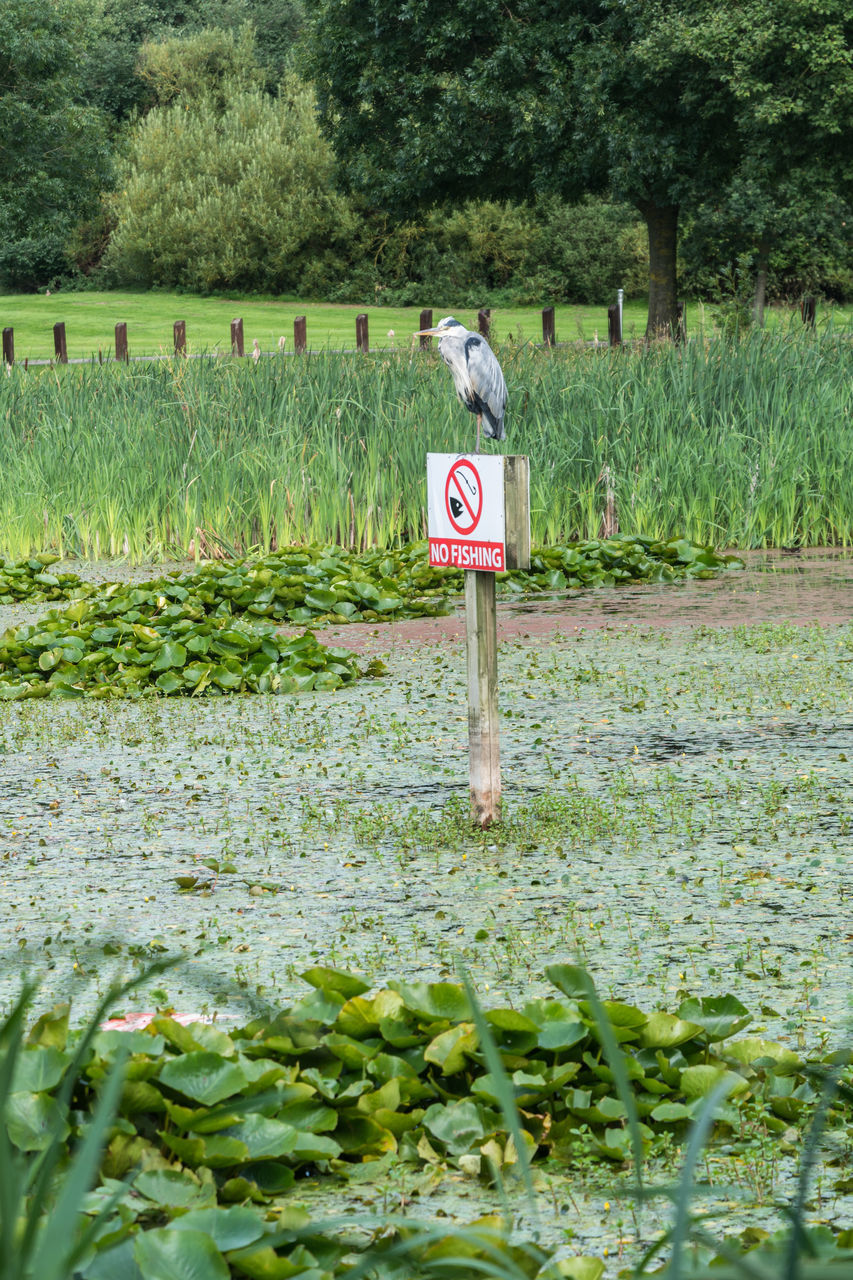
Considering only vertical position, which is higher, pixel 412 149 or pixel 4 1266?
pixel 412 149

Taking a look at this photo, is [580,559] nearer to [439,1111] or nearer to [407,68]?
[439,1111]

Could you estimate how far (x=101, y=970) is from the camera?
314cm

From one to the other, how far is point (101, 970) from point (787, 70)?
18.4m

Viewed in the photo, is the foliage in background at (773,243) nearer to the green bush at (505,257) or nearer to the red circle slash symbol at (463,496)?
the green bush at (505,257)

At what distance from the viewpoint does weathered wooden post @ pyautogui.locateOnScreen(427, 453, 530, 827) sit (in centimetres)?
389

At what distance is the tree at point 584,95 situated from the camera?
60.8 ft

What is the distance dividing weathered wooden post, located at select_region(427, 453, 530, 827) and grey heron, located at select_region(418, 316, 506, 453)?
1.12 feet

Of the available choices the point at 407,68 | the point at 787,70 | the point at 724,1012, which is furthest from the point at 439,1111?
the point at 407,68

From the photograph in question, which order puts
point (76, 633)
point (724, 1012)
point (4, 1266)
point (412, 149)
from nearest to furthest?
point (4, 1266) < point (724, 1012) < point (76, 633) < point (412, 149)

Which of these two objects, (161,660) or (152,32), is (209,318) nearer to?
(152,32)

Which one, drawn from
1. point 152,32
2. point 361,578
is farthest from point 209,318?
point 361,578

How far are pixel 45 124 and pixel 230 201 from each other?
8.30 metres

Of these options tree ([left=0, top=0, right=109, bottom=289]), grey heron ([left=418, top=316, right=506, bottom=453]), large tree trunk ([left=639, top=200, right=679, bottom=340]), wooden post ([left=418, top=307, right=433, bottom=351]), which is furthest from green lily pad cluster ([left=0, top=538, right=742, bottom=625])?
tree ([left=0, top=0, right=109, bottom=289])

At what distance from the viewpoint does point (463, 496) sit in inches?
156
